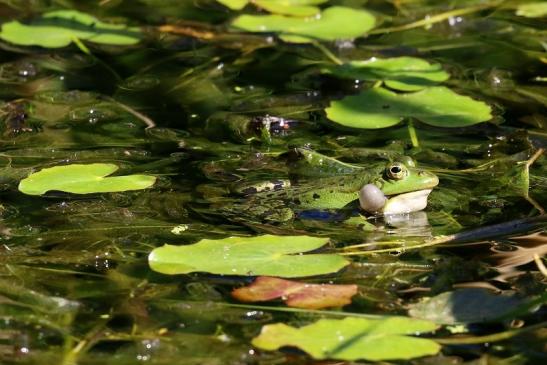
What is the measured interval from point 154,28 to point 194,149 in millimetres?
1670

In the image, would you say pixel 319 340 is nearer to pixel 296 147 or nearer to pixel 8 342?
pixel 8 342

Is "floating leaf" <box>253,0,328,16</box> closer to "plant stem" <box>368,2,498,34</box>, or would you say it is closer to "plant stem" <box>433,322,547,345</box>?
"plant stem" <box>368,2,498,34</box>

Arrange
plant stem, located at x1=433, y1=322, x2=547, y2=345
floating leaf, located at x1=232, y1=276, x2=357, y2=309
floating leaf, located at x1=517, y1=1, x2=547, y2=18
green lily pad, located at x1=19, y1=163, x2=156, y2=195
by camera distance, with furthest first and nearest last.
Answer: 1. floating leaf, located at x1=517, y1=1, x2=547, y2=18
2. green lily pad, located at x1=19, y1=163, x2=156, y2=195
3. floating leaf, located at x1=232, y1=276, x2=357, y2=309
4. plant stem, located at x1=433, y1=322, x2=547, y2=345

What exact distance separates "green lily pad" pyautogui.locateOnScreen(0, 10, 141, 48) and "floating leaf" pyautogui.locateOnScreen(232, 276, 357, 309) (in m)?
2.75

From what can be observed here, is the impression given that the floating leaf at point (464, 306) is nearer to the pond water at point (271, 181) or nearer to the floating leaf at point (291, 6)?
the pond water at point (271, 181)

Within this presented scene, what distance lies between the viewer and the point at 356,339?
244 cm

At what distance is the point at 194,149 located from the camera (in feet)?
13.1

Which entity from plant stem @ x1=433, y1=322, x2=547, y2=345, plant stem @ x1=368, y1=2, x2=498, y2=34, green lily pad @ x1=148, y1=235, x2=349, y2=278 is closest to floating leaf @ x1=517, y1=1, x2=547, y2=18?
plant stem @ x1=368, y1=2, x2=498, y2=34

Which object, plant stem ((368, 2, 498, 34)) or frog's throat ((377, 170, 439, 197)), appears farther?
plant stem ((368, 2, 498, 34))

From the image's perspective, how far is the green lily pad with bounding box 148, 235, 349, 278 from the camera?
2.78 metres

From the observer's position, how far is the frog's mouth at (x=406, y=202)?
11.4ft

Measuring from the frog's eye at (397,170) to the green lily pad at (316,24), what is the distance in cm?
183

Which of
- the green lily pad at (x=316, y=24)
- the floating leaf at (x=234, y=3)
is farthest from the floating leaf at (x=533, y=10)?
the floating leaf at (x=234, y=3)

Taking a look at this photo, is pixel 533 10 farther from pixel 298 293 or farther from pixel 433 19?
pixel 298 293
